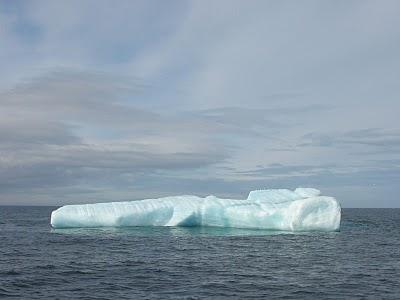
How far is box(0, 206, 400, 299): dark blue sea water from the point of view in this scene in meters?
16.7

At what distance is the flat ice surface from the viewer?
39.4 meters

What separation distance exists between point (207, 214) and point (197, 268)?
2202 centimetres

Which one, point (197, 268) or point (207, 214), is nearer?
→ point (197, 268)

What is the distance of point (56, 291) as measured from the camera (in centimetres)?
1658

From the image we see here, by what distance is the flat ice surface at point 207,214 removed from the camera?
3938 centimetres

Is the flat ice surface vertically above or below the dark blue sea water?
above

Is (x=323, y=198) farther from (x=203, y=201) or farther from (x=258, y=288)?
(x=258, y=288)

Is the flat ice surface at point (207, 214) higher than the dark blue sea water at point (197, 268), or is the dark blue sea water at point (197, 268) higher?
the flat ice surface at point (207, 214)

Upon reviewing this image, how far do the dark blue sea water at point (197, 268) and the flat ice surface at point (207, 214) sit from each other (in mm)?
5523

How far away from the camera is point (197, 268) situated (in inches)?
835

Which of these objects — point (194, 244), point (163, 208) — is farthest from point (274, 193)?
point (194, 244)

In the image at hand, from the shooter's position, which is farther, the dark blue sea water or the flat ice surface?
the flat ice surface

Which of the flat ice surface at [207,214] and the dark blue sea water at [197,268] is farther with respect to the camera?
the flat ice surface at [207,214]

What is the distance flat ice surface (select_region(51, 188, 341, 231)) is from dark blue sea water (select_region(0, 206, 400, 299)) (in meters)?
5.52
